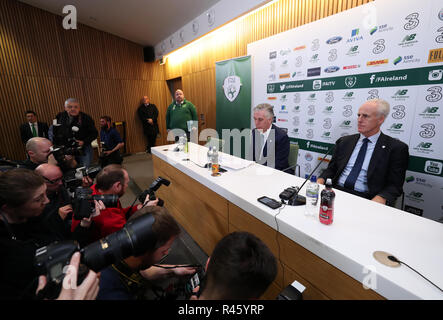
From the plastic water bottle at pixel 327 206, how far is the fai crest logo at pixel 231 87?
10.9 feet

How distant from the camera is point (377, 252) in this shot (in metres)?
0.88

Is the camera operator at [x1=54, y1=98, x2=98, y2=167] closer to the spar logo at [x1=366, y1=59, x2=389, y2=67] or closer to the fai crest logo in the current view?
the fai crest logo

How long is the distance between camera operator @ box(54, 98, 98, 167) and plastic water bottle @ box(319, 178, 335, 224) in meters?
3.42

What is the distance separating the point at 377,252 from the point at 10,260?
1.52m

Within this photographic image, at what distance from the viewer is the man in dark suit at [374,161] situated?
1793 millimetres

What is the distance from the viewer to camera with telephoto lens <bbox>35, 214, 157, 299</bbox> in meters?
0.59

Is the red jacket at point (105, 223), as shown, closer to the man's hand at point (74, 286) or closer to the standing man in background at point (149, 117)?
the man's hand at point (74, 286)

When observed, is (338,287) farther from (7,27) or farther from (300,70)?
(7,27)

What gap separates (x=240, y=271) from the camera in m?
0.66

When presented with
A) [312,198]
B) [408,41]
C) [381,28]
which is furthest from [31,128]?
[408,41]

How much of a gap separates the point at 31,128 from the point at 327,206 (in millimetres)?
6051

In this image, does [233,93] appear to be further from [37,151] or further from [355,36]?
[37,151]

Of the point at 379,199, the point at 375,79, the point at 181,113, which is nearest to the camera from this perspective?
the point at 379,199
